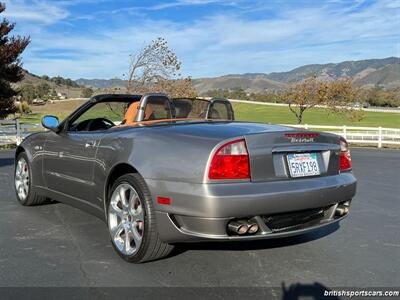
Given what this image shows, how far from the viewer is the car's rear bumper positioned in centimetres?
323

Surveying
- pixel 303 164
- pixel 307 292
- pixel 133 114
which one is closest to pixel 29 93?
pixel 133 114

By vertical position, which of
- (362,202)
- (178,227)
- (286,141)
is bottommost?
(362,202)

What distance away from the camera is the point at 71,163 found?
15.4ft

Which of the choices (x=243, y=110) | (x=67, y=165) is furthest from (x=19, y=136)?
(x=243, y=110)

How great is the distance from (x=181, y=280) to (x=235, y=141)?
1166mm

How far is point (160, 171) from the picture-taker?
11.5ft

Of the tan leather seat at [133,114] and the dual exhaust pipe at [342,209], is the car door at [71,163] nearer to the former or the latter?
the tan leather seat at [133,114]

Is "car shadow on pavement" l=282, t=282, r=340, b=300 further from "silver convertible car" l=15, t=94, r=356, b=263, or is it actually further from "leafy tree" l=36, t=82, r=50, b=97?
"leafy tree" l=36, t=82, r=50, b=97

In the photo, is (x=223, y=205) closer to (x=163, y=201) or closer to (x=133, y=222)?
(x=163, y=201)

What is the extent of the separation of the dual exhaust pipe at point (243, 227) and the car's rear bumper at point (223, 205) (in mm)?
35

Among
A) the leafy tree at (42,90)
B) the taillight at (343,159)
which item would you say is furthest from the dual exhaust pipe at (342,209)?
the leafy tree at (42,90)

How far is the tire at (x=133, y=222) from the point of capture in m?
3.56

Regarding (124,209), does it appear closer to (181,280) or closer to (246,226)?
(181,280)

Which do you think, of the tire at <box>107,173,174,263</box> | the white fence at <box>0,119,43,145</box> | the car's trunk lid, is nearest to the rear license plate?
the car's trunk lid
